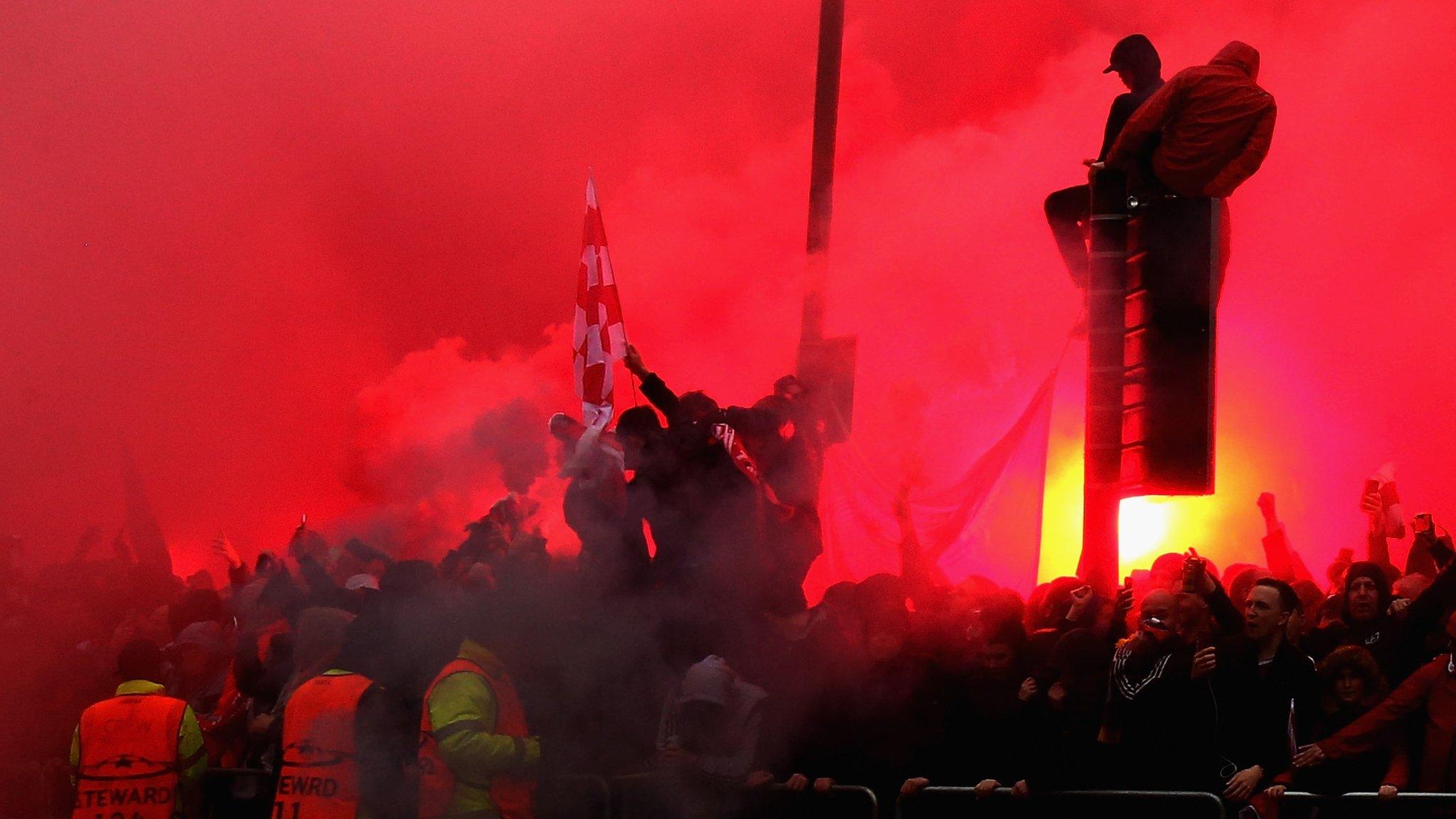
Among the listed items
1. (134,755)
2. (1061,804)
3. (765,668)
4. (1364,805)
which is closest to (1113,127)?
(765,668)

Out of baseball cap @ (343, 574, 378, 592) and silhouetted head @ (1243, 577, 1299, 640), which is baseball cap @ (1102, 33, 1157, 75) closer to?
silhouetted head @ (1243, 577, 1299, 640)

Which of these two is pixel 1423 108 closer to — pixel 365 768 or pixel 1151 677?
pixel 1151 677

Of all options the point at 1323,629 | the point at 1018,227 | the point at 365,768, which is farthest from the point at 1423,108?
the point at 365,768

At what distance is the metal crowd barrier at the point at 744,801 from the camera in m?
6.00

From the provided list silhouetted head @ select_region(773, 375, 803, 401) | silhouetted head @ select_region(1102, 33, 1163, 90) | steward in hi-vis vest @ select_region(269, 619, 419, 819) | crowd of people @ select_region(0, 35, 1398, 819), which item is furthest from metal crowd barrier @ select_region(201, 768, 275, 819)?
silhouetted head @ select_region(1102, 33, 1163, 90)

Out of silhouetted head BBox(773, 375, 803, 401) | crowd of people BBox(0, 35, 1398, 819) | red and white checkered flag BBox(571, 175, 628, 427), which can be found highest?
red and white checkered flag BBox(571, 175, 628, 427)

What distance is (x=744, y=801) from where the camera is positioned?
601 cm

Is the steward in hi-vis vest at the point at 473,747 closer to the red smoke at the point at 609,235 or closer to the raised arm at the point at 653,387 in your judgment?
the raised arm at the point at 653,387

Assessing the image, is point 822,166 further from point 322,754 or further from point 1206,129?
point 322,754

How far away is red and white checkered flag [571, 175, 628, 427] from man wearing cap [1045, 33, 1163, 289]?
2.01m

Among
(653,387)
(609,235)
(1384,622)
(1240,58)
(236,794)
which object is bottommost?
(236,794)

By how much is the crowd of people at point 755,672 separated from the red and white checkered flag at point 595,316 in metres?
1.42

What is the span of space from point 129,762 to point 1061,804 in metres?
3.37

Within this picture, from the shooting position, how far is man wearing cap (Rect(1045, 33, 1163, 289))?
7.20 m
